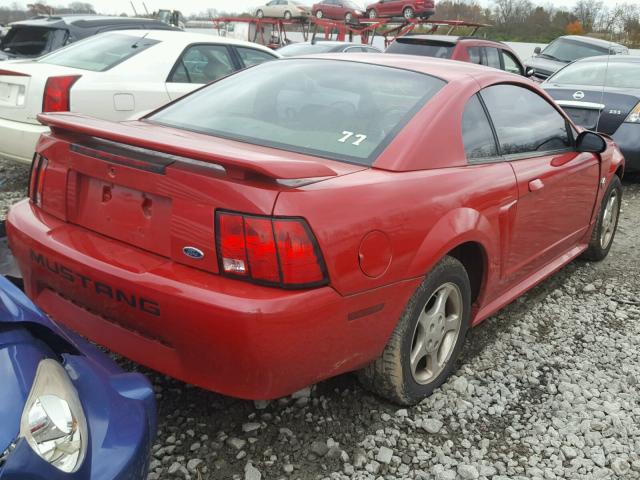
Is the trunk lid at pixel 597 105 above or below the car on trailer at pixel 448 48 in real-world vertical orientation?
below

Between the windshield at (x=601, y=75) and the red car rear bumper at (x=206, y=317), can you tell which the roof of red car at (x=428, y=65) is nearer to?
the red car rear bumper at (x=206, y=317)

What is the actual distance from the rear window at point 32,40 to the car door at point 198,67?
8.66 feet

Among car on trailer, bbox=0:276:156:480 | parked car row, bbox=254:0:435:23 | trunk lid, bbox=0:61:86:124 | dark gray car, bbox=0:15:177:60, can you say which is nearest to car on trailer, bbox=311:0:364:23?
parked car row, bbox=254:0:435:23

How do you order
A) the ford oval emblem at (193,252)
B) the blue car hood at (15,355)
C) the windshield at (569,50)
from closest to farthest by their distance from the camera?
the blue car hood at (15,355), the ford oval emblem at (193,252), the windshield at (569,50)

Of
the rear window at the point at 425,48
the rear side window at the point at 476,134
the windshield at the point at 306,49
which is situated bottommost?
the windshield at the point at 306,49

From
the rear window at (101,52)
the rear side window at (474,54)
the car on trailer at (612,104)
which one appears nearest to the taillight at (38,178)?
the rear window at (101,52)

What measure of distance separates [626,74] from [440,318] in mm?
6023

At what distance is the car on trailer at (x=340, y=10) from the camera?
80.7 feet

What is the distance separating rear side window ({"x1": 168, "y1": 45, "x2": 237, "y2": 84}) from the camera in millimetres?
5828

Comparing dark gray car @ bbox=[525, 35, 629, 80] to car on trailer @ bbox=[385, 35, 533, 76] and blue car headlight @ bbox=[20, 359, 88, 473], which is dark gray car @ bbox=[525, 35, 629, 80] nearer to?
car on trailer @ bbox=[385, 35, 533, 76]

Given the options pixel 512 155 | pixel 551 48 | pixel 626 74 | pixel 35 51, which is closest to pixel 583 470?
pixel 512 155

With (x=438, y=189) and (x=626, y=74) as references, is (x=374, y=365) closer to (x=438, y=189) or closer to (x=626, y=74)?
(x=438, y=189)

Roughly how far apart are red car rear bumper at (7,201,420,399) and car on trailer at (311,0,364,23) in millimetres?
23605

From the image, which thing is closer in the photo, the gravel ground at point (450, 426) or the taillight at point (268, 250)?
the taillight at point (268, 250)
